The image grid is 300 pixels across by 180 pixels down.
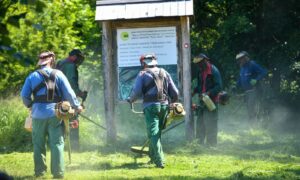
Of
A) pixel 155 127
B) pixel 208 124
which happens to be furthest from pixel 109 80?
pixel 155 127

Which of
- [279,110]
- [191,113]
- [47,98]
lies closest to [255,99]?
[279,110]

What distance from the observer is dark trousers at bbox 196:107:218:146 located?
14.8 meters

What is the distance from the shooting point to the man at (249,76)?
1766cm

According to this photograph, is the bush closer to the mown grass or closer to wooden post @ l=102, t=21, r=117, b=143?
the mown grass

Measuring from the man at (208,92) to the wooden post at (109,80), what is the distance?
1.87 m

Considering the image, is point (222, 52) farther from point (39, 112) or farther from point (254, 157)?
point (39, 112)

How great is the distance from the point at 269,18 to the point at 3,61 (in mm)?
17005

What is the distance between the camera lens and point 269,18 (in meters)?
20.6

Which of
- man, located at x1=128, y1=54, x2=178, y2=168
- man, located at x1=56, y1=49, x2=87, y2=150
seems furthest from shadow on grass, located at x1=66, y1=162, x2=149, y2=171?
man, located at x1=56, y1=49, x2=87, y2=150

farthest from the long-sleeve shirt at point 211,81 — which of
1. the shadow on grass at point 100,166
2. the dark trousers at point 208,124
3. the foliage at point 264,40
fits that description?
the foliage at point 264,40

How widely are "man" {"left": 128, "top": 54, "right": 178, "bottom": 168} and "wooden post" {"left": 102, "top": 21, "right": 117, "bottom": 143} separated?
280 centimetres

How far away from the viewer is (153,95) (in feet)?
39.3

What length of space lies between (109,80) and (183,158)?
2.91 m

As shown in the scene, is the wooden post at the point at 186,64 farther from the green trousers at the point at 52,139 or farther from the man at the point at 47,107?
the green trousers at the point at 52,139
